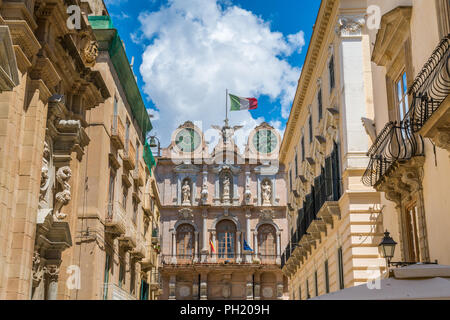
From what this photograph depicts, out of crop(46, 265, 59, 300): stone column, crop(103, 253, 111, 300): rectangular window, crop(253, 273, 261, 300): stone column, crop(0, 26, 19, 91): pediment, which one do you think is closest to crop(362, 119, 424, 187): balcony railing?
crop(0, 26, 19, 91): pediment

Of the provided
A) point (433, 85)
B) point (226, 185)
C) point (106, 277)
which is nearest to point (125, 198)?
point (106, 277)

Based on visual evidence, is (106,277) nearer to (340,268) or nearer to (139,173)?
(139,173)

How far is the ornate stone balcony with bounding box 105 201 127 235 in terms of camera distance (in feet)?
78.4

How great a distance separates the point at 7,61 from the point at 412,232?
9598 mm

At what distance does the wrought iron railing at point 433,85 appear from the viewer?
408 inches

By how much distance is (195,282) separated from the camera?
1969 inches

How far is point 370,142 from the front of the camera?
19688 mm

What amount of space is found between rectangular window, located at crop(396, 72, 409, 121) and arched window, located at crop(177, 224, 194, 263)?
3791 centimetres

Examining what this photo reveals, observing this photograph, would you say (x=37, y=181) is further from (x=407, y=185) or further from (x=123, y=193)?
(x=123, y=193)

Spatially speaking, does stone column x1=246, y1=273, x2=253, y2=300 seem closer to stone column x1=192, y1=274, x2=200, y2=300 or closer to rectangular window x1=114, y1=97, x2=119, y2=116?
stone column x1=192, y1=274, x2=200, y2=300

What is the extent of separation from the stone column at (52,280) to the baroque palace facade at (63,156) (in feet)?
0.09
